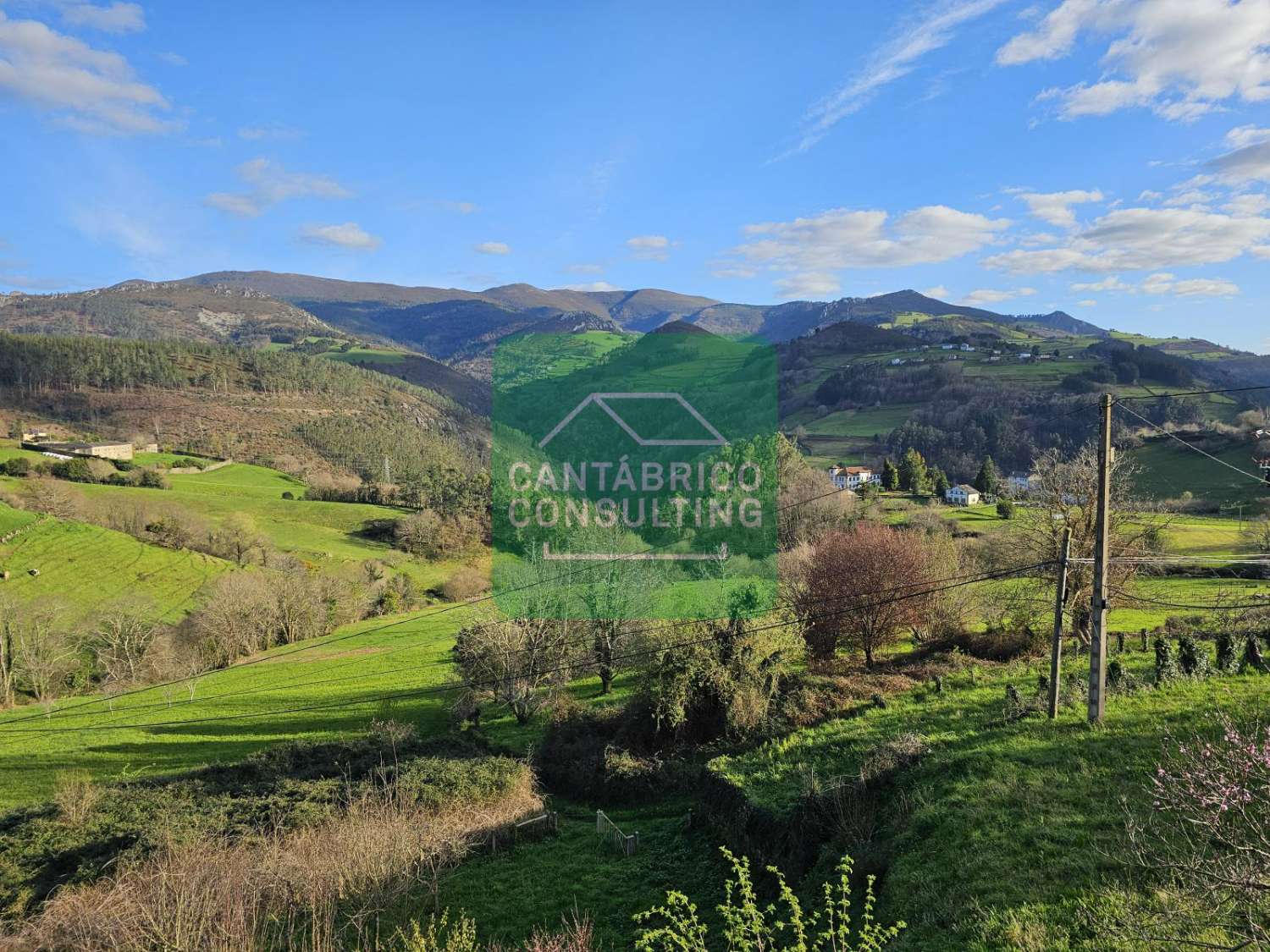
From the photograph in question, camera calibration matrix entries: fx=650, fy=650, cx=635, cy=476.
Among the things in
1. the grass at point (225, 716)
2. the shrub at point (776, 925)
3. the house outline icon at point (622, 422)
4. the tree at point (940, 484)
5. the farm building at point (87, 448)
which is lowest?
the grass at point (225, 716)

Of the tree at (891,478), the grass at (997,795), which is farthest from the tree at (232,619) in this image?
the tree at (891,478)

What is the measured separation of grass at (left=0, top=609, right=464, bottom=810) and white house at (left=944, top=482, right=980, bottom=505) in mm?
51937

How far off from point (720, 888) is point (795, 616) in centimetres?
1021

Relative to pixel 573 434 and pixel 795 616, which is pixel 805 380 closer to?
pixel 573 434

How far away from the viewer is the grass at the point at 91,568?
40.2m

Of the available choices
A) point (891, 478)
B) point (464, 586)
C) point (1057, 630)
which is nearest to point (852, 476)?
point (891, 478)

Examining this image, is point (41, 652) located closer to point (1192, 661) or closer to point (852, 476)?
point (1192, 661)

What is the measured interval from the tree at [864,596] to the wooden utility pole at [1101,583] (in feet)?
33.2

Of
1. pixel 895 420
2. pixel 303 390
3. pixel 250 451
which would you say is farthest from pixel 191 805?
pixel 303 390

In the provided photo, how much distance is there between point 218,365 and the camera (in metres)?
130

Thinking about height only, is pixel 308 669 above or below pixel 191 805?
below

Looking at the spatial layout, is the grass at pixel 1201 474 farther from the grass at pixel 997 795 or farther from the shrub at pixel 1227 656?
the grass at pixel 997 795

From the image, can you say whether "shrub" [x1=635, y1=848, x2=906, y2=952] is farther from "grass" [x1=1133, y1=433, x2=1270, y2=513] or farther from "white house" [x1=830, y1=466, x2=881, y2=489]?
"white house" [x1=830, y1=466, x2=881, y2=489]

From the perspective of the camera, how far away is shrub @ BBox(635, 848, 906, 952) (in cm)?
621
